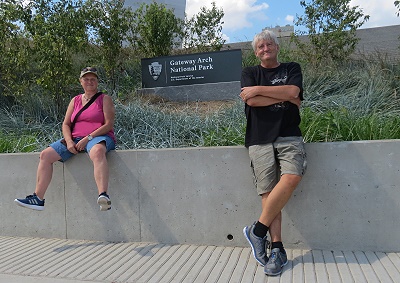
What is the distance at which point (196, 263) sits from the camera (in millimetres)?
3812

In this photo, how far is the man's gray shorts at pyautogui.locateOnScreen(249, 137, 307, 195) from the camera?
141 inches

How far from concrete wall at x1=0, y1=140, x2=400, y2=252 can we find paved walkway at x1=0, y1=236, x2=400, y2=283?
0.55ft

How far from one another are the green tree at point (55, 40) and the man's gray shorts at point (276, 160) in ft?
12.9

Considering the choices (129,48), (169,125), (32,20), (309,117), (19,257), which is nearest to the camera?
(19,257)

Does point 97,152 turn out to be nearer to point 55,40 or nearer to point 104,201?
point 104,201

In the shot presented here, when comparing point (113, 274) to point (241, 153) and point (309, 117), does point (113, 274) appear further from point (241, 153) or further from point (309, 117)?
point (309, 117)

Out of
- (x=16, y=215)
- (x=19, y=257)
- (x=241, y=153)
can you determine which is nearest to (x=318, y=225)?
(x=241, y=153)

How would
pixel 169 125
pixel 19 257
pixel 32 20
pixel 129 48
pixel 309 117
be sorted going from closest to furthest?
pixel 19 257
pixel 309 117
pixel 169 125
pixel 32 20
pixel 129 48

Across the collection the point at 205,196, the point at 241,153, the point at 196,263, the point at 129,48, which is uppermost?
the point at 129,48

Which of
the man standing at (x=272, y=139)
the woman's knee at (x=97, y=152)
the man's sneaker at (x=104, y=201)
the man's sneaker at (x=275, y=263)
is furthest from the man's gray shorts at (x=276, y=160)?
the woman's knee at (x=97, y=152)

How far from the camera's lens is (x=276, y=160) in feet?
12.2

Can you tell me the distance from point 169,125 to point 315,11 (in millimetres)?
4543

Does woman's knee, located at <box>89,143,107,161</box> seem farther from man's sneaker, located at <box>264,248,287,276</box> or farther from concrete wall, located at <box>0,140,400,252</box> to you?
man's sneaker, located at <box>264,248,287,276</box>

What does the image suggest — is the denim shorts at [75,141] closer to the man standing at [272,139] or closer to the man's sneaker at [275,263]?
the man standing at [272,139]
